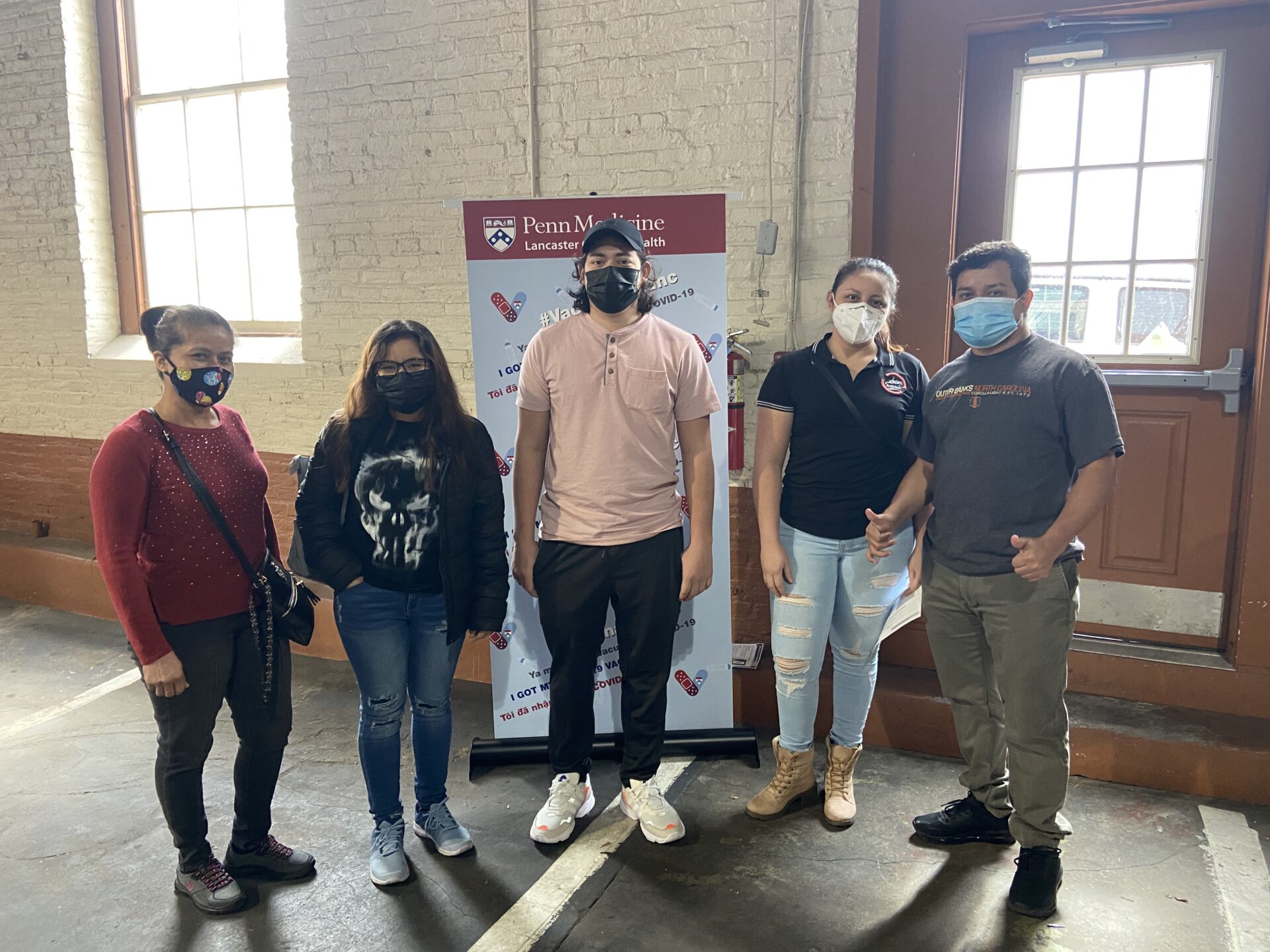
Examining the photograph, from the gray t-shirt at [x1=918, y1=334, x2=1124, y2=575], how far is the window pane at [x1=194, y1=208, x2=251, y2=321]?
13.1ft

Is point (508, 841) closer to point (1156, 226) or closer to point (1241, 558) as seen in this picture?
point (1241, 558)

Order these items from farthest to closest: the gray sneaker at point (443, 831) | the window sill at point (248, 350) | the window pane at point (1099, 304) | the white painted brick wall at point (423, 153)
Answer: the window sill at point (248, 350)
the white painted brick wall at point (423, 153)
the window pane at point (1099, 304)
the gray sneaker at point (443, 831)

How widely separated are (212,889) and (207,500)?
1.02 metres

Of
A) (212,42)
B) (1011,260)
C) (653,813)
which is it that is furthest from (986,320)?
(212,42)

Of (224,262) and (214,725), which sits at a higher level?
(224,262)

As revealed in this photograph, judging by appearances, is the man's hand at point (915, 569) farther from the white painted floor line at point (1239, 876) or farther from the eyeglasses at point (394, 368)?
the eyeglasses at point (394, 368)

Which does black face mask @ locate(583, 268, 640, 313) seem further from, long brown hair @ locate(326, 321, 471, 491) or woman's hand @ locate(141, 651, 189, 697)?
woman's hand @ locate(141, 651, 189, 697)

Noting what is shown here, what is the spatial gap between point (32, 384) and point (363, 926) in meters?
4.46

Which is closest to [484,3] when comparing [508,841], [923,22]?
[923,22]

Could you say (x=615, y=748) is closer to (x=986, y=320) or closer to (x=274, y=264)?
(x=986, y=320)

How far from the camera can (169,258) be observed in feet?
16.6

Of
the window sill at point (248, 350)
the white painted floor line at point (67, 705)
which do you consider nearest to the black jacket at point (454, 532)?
the white painted floor line at point (67, 705)

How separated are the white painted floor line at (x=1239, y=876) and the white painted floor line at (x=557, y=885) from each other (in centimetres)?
148

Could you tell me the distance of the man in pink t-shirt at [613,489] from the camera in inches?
92.8
